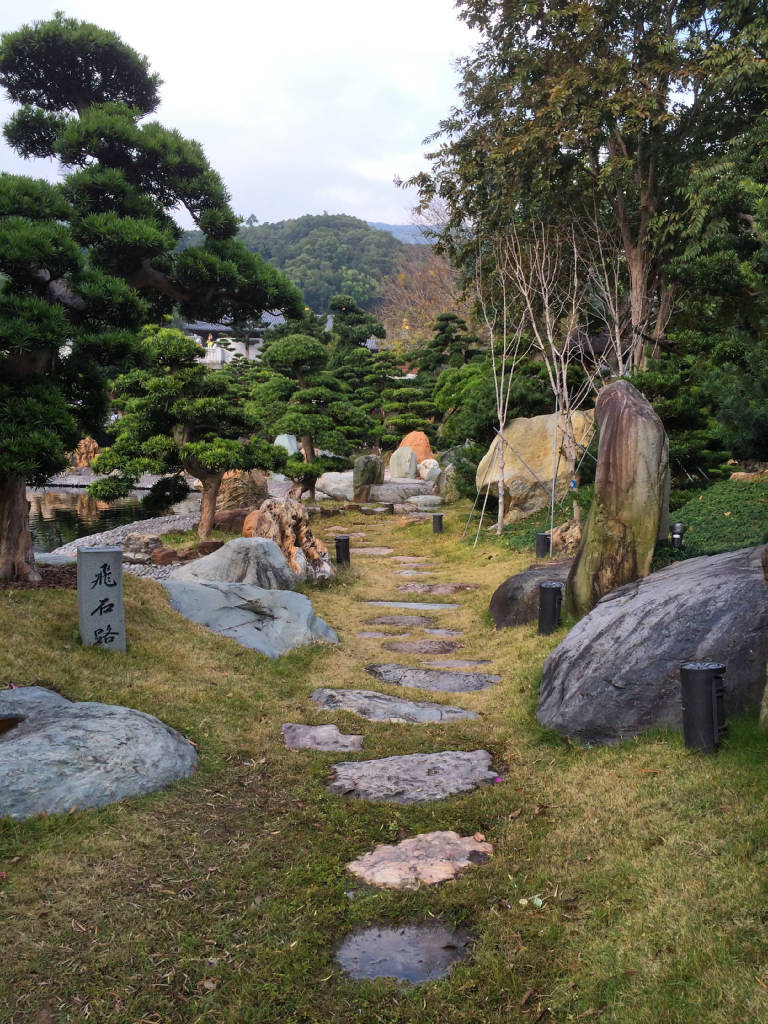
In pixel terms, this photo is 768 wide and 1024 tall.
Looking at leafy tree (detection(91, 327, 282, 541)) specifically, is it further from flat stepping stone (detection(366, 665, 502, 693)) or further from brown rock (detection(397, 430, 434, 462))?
brown rock (detection(397, 430, 434, 462))

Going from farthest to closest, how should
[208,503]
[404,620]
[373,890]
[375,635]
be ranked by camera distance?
[208,503] → [404,620] → [375,635] → [373,890]

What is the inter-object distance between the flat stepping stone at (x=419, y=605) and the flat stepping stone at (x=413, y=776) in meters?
4.83

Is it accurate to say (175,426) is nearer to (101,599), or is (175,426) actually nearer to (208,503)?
(208,503)

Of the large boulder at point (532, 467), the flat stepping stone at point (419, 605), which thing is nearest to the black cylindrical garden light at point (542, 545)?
the flat stepping stone at point (419, 605)

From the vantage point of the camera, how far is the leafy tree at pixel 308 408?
19.0 meters

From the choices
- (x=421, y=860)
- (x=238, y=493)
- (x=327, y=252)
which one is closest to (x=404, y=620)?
(x=421, y=860)

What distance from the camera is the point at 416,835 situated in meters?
4.20

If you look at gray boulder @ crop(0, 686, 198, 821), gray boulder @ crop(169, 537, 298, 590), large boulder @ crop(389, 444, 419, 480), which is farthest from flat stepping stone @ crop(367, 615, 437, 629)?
large boulder @ crop(389, 444, 419, 480)

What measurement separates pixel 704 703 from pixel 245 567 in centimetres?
672

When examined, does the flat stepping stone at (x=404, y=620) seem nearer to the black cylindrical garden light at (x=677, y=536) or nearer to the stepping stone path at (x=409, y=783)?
the stepping stone path at (x=409, y=783)

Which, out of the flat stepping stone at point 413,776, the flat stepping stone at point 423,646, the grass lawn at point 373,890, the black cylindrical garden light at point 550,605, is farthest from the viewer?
the flat stepping stone at point 423,646

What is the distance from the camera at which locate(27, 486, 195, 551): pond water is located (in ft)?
63.0

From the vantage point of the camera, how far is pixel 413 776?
16.2 feet

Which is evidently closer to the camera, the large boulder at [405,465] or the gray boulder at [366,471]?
the gray boulder at [366,471]
